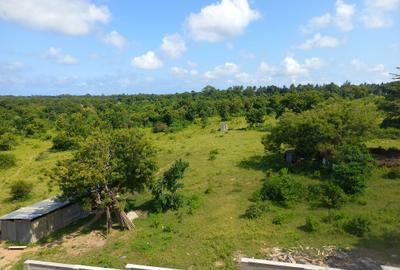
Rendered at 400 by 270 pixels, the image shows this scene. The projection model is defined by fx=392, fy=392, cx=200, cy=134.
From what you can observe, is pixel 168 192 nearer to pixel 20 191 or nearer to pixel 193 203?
pixel 193 203

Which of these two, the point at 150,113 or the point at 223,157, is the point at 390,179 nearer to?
the point at 223,157

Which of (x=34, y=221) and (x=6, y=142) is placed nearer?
(x=34, y=221)

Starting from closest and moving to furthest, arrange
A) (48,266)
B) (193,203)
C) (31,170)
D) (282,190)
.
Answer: (48,266) → (282,190) → (193,203) → (31,170)

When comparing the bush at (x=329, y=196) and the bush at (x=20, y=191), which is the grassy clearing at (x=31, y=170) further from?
the bush at (x=329, y=196)

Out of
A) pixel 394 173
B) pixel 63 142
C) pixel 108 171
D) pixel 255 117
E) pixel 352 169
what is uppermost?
pixel 255 117

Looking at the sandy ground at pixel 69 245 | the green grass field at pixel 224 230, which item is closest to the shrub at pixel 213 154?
the green grass field at pixel 224 230

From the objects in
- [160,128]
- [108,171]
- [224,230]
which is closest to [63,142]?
[160,128]

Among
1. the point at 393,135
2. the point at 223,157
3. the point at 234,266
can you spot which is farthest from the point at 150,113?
the point at 234,266
